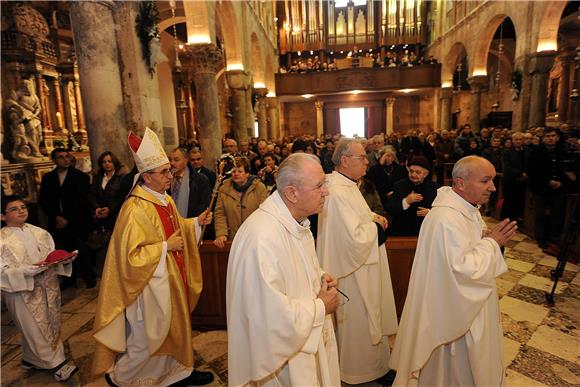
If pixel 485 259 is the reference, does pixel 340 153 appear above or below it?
above

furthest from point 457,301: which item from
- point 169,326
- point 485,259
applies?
point 169,326

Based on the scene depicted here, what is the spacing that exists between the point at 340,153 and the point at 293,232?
1320 mm

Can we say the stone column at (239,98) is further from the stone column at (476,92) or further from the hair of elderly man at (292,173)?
the hair of elderly man at (292,173)

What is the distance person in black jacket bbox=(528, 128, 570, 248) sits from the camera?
5782 mm

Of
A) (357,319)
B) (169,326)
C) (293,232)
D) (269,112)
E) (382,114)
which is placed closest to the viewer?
(293,232)

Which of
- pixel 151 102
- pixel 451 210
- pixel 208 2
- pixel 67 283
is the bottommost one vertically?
pixel 67 283

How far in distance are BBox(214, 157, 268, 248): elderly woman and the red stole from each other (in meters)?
0.75

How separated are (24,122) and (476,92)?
16.4m

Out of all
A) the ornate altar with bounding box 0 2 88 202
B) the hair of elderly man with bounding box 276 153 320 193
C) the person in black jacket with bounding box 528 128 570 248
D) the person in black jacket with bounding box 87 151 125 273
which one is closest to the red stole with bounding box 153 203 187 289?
the hair of elderly man with bounding box 276 153 320 193

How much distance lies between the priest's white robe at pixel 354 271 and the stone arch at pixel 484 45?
1414 centimetres

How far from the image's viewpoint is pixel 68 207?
496 cm

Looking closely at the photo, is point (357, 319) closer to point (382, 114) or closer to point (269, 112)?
point (269, 112)

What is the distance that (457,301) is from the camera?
85.9 inches

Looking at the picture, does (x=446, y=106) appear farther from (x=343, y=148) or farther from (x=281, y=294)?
(x=281, y=294)
